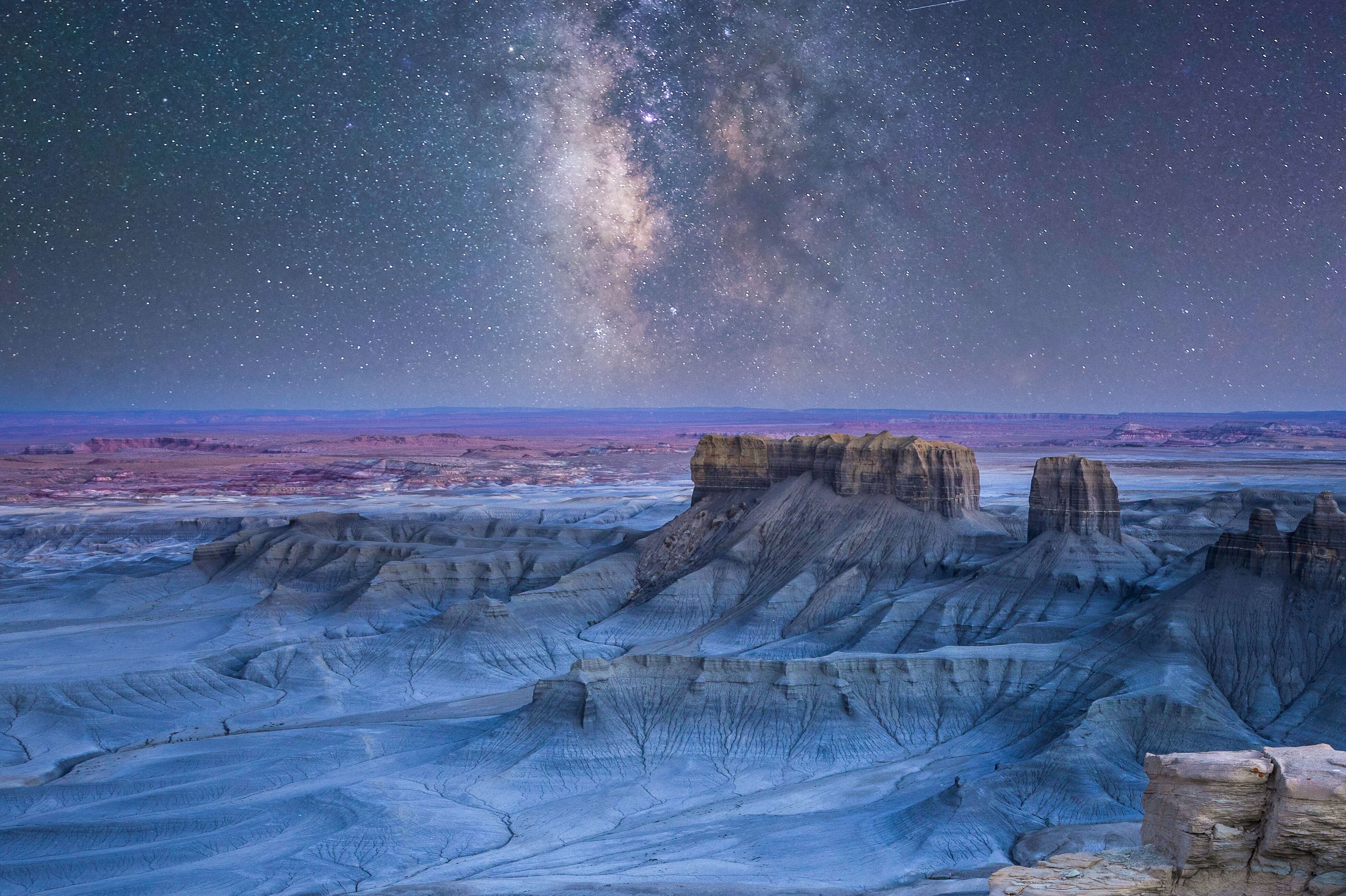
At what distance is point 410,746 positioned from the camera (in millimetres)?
49719

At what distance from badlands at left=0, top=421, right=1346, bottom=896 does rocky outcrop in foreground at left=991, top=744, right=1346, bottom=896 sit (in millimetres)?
61

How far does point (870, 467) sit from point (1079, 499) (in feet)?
53.4

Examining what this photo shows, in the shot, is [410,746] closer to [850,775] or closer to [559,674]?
[559,674]

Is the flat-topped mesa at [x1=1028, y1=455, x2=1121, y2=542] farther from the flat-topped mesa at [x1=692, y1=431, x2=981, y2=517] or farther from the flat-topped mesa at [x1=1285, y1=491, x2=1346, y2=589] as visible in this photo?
the flat-topped mesa at [x1=1285, y1=491, x2=1346, y2=589]

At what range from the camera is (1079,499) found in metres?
59.6

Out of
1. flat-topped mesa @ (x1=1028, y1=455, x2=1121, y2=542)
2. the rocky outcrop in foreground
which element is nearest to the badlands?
the rocky outcrop in foreground

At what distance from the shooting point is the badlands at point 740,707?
33875 mm

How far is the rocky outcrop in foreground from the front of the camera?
14180 millimetres

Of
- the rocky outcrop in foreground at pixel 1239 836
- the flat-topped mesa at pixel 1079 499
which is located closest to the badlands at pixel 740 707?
the rocky outcrop in foreground at pixel 1239 836

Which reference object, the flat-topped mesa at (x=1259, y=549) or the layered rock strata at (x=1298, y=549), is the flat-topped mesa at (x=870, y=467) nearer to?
the flat-topped mesa at (x=1259, y=549)

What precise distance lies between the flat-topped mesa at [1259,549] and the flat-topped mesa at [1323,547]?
2.10 feet

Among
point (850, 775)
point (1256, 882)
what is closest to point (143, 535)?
point (850, 775)

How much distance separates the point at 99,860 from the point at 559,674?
31.7m

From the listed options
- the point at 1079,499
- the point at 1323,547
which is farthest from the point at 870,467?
the point at 1323,547
